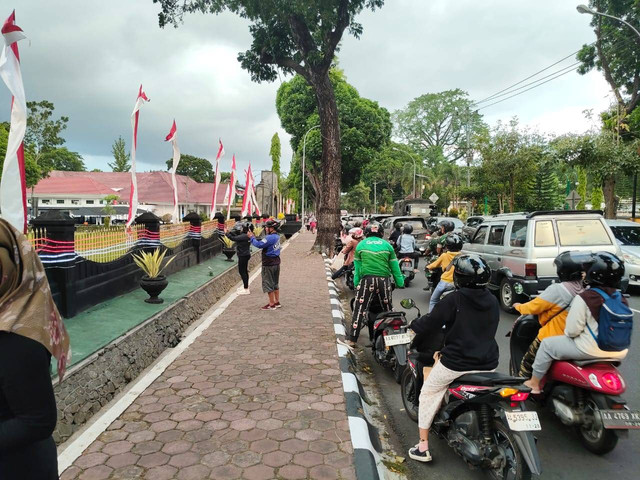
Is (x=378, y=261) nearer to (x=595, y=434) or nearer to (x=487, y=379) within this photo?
(x=487, y=379)

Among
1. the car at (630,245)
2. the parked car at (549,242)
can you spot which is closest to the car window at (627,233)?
the car at (630,245)

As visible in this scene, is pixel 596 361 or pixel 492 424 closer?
pixel 492 424

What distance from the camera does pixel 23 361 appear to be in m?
1.41

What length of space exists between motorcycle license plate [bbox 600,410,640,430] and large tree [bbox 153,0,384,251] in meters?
14.4

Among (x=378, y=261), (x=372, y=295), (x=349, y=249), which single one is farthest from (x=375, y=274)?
(x=349, y=249)

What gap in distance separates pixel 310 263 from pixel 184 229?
Result: 5337 mm

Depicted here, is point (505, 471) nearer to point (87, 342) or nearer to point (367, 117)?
point (87, 342)

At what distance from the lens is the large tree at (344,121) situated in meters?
34.2

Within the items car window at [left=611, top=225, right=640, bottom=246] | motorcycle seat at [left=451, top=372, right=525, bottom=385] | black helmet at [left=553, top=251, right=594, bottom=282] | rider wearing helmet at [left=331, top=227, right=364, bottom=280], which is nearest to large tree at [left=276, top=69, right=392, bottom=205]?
car window at [left=611, top=225, right=640, bottom=246]

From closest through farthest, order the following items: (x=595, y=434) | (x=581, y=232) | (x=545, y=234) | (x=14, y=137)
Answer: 1. (x=595, y=434)
2. (x=14, y=137)
3. (x=581, y=232)
4. (x=545, y=234)

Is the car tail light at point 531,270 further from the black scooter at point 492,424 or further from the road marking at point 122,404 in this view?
the road marking at point 122,404

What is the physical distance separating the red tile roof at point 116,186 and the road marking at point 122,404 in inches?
1583

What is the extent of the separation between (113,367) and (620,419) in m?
4.58

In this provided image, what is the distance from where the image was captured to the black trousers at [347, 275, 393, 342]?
5.48m
